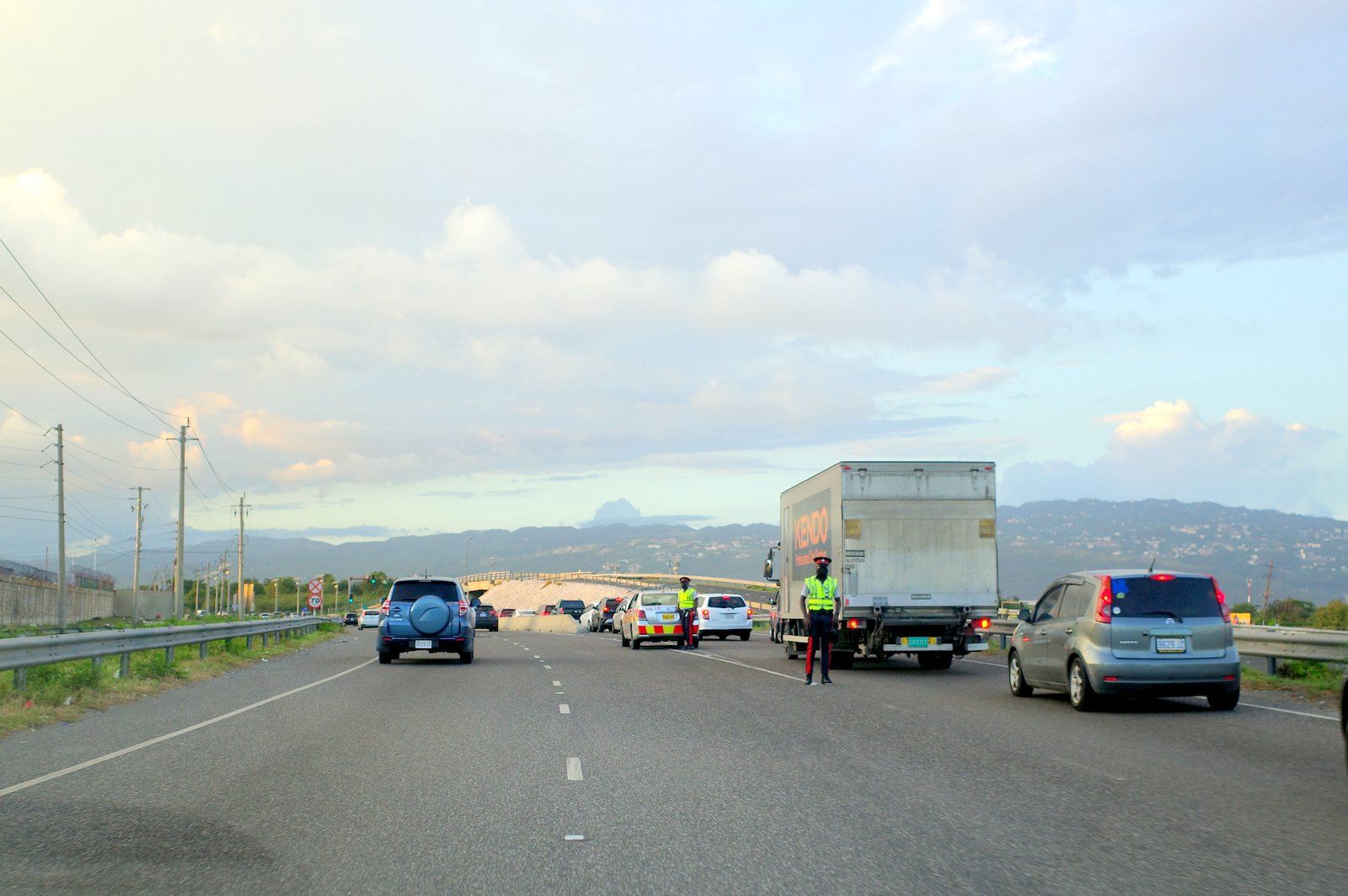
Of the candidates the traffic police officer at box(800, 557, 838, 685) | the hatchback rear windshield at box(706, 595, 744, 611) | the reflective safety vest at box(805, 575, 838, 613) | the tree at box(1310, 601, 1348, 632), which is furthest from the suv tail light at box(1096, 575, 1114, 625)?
the tree at box(1310, 601, 1348, 632)

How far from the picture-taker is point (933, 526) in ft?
77.7

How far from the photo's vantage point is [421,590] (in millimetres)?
28328

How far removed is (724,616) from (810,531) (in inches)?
790

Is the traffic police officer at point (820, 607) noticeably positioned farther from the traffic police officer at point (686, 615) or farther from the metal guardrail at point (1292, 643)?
the traffic police officer at point (686, 615)

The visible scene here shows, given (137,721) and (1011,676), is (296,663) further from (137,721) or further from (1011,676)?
(1011,676)

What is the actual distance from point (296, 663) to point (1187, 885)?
2480 cm

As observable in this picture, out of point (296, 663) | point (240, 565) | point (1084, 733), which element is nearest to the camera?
point (1084, 733)

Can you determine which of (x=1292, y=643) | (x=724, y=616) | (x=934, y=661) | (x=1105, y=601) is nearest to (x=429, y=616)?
(x=934, y=661)

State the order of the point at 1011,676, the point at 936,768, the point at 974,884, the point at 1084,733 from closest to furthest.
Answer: the point at 974,884 → the point at 936,768 → the point at 1084,733 → the point at 1011,676

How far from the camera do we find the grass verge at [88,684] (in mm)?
15328

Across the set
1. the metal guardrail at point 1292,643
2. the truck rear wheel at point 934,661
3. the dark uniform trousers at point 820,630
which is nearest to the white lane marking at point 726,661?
the dark uniform trousers at point 820,630

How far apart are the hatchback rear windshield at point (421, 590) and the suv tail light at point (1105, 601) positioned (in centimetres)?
1568

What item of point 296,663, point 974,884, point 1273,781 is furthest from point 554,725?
point 296,663

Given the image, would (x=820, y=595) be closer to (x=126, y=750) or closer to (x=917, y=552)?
(x=917, y=552)
